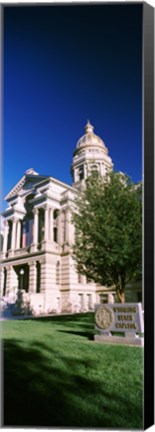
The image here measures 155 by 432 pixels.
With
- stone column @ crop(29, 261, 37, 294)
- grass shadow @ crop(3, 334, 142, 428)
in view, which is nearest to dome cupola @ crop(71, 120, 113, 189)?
stone column @ crop(29, 261, 37, 294)

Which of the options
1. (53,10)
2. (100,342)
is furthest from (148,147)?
(100,342)

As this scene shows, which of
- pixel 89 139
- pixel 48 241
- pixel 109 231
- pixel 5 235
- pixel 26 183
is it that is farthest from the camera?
pixel 109 231

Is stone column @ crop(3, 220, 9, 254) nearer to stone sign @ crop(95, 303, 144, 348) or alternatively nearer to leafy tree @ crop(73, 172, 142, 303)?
leafy tree @ crop(73, 172, 142, 303)

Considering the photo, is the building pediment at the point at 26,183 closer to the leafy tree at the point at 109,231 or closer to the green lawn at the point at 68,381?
the leafy tree at the point at 109,231

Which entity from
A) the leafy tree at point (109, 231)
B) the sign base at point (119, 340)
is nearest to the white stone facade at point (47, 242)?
the leafy tree at point (109, 231)

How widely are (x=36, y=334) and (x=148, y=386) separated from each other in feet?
5.13

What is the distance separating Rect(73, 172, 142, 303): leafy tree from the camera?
231 inches

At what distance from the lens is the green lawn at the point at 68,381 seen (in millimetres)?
4465

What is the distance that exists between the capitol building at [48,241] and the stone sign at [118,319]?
0.67ft

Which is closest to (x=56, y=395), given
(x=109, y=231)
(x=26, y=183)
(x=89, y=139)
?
(x=109, y=231)

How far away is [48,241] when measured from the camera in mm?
5797

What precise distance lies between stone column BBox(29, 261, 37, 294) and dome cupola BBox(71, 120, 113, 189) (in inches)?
51.9

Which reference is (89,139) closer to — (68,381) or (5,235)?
(5,235)

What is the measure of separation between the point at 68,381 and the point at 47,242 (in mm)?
1928
